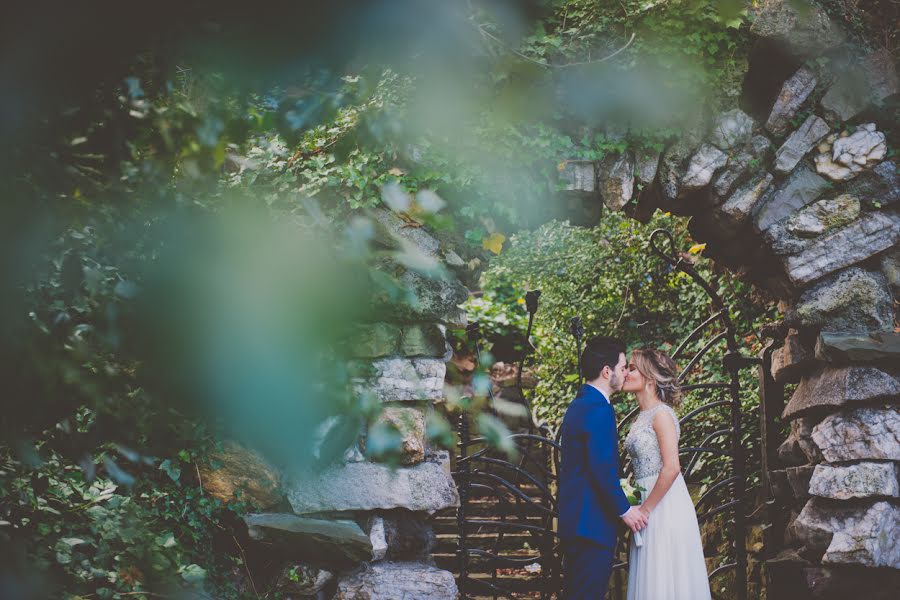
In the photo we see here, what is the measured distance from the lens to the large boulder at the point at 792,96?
3.63 meters

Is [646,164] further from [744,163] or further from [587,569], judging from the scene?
[587,569]

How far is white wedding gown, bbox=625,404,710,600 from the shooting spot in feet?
11.0

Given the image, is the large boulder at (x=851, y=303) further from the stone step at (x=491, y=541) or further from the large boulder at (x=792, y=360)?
the stone step at (x=491, y=541)

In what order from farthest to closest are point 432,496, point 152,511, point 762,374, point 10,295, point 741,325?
1. point 741,325
2. point 762,374
3. point 432,496
4. point 152,511
5. point 10,295

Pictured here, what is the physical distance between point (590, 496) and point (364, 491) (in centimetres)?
96

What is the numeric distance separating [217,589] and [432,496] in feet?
3.09

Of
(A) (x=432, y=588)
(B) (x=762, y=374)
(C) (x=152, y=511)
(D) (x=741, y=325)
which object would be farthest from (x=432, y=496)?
(D) (x=741, y=325)

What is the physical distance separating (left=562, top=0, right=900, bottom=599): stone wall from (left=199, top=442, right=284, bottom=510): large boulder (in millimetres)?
1920

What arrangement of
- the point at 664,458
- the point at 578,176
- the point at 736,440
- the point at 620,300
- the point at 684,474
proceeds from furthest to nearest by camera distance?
the point at 620,300 → the point at 684,474 → the point at 736,440 → the point at 578,176 → the point at 664,458

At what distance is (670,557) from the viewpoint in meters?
3.38

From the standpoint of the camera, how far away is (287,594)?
316cm

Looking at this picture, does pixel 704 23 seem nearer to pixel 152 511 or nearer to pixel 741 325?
pixel 741 325

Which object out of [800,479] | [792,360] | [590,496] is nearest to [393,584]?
[590,496]

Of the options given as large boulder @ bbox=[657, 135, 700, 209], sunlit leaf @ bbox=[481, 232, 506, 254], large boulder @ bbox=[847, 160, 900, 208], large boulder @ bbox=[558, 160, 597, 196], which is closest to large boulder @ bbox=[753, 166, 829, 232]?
large boulder @ bbox=[847, 160, 900, 208]
